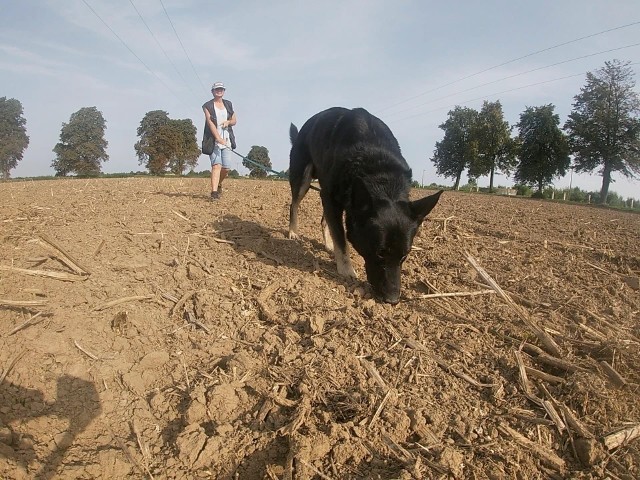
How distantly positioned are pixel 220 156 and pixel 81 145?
74.3 m

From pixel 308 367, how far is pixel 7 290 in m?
2.57

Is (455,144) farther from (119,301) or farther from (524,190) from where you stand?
(119,301)

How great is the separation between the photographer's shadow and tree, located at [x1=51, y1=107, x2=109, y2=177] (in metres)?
76.0

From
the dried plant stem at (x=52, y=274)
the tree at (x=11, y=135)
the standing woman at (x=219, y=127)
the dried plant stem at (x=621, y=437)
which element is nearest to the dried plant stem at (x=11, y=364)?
the dried plant stem at (x=52, y=274)

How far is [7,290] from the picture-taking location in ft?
11.0

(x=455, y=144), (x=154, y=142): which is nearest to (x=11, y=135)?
(x=154, y=142)

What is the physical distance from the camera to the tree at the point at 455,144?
62281 millimetres

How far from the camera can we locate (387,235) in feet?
12.8

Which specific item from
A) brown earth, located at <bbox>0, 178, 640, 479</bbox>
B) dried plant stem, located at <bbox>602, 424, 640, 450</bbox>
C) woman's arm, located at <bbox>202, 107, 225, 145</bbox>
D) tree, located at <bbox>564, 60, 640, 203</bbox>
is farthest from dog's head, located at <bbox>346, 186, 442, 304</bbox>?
tree, located at <bbox>564, 60, 640, 203</bbox>

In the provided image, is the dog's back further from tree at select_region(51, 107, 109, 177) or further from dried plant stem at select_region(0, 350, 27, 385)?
tree at select_region(51, 107, 109, 177)

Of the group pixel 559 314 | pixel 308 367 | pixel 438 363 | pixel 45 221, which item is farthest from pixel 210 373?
pixel 45 221

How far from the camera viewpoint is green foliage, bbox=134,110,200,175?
7219cm

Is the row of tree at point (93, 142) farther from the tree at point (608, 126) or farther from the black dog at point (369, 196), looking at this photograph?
the black dog at point (369, 196)

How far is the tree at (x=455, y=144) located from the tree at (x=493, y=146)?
2.09 metres
